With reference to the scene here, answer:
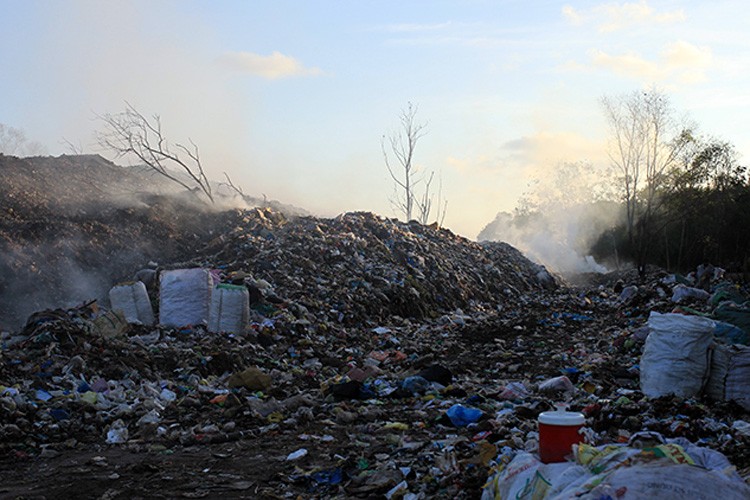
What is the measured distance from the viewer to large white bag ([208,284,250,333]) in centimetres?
830

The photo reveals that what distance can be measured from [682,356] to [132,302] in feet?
21.7

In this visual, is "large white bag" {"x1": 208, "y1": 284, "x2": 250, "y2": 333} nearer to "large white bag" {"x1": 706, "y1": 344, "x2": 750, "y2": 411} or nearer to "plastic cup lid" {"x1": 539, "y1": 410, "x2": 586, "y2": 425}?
Answer: "large white bag" {"x1": 706, "y1": 344, "x2": 750, "y2": 411}

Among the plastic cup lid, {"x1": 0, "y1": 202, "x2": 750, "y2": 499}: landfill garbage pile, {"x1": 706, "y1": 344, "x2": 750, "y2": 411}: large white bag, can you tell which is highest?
the plastic cup lid

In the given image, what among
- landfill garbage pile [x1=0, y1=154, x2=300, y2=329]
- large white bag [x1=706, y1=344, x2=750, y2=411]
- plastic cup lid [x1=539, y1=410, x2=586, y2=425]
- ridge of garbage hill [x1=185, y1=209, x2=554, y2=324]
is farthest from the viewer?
ridge of garbage hill [x1=185, y1=209, x2=554, y2=324]

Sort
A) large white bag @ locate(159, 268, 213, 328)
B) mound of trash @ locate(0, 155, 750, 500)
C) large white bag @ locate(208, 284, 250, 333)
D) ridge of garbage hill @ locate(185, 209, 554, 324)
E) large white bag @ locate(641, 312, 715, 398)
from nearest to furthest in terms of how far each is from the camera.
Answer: mound of trash @ locate(0, 155, 750, 500) < large white bag @ locate(641, 312, 715, 398) < large white bag @ locate(208, 284, 250, 333) < large white bag @ locate(159, 268, 213, 328) < ridge of garbage hill @ locate(185, 209, 554, 324)

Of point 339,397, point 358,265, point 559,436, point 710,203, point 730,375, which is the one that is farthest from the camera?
point 710,203

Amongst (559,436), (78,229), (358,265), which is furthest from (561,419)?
(78,229)

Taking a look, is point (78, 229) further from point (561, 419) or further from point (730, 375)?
point (561, 419)

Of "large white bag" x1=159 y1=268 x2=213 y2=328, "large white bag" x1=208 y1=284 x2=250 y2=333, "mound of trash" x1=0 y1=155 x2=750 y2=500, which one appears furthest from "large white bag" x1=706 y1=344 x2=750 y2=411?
"large white bag" x1=159 y1=268 x2=213 y2=328

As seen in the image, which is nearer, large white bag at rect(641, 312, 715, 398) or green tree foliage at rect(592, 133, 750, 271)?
large white bag at rect(641, 312, 715, 398)

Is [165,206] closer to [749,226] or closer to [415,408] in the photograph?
[415,408]

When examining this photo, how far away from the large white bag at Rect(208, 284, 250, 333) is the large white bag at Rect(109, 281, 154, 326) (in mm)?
969

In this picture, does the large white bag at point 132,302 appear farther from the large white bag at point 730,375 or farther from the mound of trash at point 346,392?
the large white bag at point 730,375

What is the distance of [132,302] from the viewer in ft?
28.6
